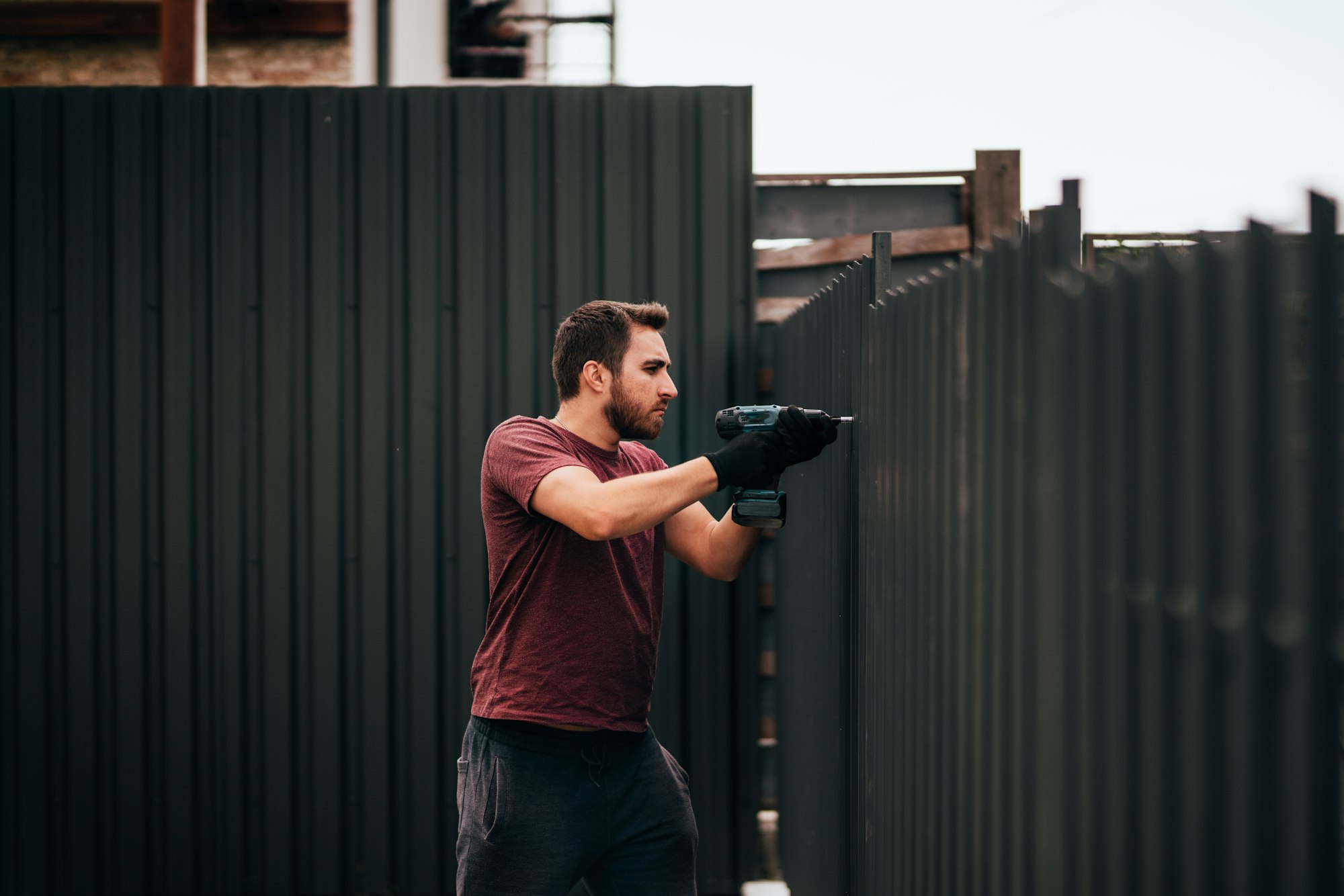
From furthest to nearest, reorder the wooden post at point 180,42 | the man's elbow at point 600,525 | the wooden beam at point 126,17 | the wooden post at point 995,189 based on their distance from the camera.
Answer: the wooden beam at point 126,17 → the wooden post at point 180,42 → the wooden post at point 995,189 → the man's elbow at point 600,525

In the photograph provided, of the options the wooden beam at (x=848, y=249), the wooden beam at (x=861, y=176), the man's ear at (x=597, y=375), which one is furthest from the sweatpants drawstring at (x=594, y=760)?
the wooden beam at (x=861, y=176)

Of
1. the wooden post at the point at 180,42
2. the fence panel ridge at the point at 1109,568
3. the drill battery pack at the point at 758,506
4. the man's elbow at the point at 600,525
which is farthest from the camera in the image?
the wooden post at the point at 180,42

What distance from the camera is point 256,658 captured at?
4.09m

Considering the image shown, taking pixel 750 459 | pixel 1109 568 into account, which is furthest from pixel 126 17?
pixel 1109 568

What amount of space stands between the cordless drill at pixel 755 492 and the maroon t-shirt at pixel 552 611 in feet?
1.21

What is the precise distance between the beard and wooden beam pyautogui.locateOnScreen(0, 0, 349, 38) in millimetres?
4622

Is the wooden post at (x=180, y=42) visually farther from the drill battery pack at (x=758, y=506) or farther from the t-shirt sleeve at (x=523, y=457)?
the drill battery pack at (x=758, y=506)

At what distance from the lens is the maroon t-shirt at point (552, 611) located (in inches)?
100

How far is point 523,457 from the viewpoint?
8.36 ft

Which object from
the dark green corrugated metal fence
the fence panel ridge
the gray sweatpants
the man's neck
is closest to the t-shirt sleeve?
the man's neck

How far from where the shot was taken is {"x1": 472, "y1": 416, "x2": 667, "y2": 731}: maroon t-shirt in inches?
100

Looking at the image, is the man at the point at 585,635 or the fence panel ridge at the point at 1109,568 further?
the man at the point at 585,635

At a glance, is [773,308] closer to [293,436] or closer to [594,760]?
[293,436]

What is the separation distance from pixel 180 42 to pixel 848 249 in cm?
336
